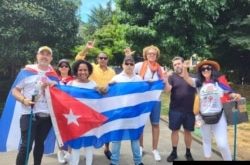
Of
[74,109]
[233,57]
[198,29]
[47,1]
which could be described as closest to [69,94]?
[74,109]

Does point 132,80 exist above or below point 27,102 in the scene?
above

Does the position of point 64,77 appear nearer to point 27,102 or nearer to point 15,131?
point 15,131

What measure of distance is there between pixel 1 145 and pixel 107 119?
1730 millimetres

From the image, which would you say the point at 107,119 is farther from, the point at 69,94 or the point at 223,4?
the point at 223,4

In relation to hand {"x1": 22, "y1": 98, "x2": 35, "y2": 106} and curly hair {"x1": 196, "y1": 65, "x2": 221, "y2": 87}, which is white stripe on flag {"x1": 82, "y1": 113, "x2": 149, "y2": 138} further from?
hand {"x1": 22, "y1": 98, "x2": 35, "y2": 106}

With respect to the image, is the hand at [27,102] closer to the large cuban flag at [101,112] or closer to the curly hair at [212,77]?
the large cuban flag at [101,112]

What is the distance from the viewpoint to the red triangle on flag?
6.98 metres

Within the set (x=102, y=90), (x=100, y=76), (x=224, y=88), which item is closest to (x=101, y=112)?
(x=102, y=90)

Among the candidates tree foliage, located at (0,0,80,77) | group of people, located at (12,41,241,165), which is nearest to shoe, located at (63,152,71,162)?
group of people, located at (12,41,241,165)

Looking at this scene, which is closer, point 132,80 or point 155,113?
point 132,80

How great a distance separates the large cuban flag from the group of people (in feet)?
0.37

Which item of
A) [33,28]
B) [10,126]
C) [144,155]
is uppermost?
[33,28]

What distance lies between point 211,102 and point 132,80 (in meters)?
1.39

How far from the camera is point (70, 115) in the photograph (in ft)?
23.4
